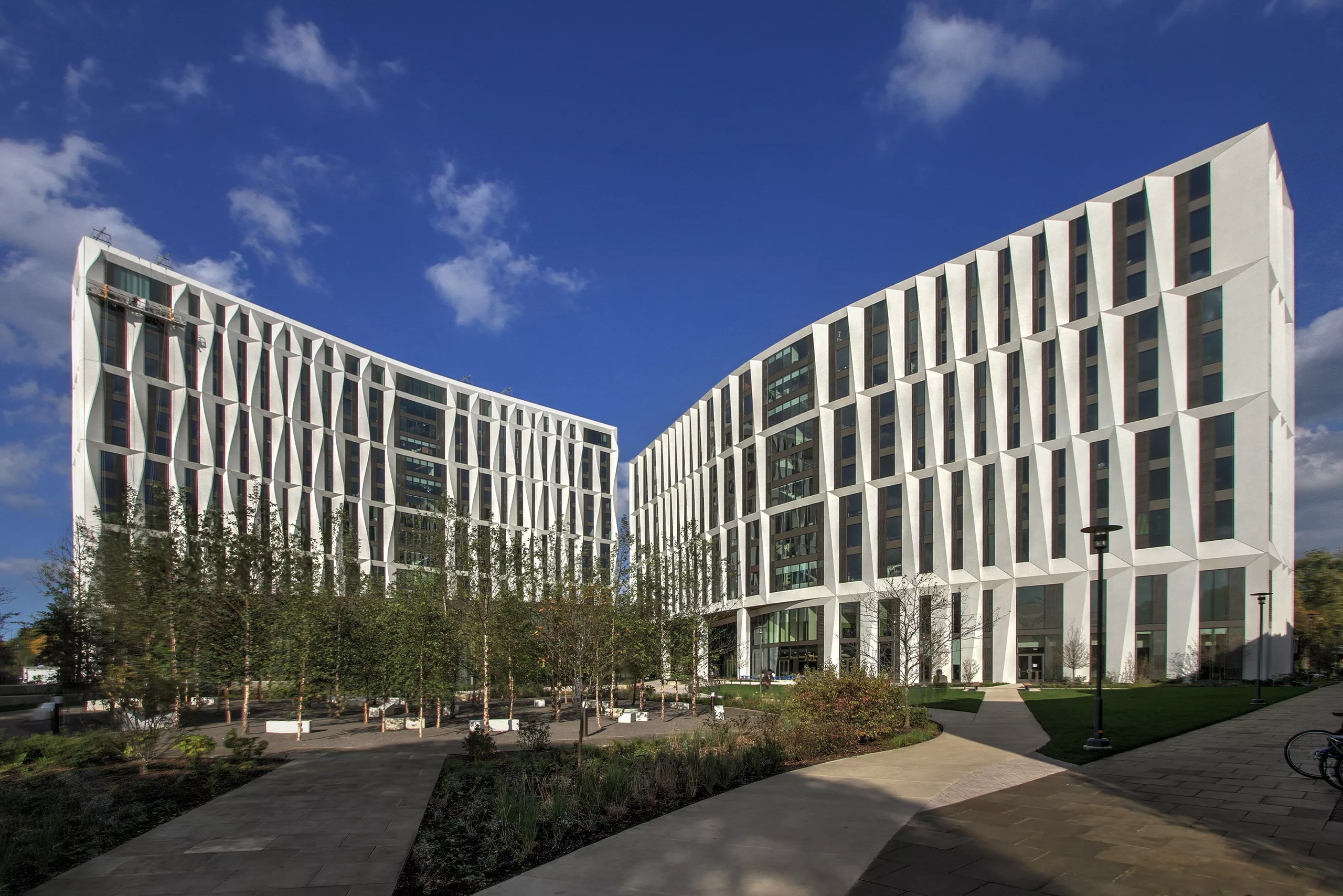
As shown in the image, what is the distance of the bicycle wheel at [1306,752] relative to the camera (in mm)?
12461

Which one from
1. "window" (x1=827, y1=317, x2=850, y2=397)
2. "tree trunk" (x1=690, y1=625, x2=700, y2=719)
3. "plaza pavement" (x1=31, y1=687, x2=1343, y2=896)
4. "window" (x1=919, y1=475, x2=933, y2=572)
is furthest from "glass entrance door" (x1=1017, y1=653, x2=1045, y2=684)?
"plaza pavement" (x1=31, y1=687, x2=1343, y2=896)

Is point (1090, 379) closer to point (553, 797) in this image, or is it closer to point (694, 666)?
point (694, 666)

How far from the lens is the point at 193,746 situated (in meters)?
17.7

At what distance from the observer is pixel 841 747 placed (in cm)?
1784

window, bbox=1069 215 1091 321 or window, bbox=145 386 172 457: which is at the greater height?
window, bbox=1069 215 1091 321

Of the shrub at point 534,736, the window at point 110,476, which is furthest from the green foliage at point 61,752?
the window at point 110,476

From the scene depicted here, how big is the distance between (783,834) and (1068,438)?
151 ft

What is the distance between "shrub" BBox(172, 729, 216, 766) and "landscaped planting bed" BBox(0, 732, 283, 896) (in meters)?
0.22

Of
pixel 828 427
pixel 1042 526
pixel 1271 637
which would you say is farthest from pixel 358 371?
pixel 1271 637

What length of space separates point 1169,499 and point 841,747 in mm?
36700

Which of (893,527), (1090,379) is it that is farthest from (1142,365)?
(893,527)

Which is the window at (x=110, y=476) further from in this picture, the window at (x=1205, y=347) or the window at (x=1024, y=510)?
the window at (x=1205, y=347)

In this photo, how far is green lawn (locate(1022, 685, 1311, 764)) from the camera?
58.6 feet

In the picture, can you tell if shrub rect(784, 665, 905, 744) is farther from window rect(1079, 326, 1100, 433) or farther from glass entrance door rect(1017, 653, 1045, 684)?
window rect(1079, 326, 1100, 433)
